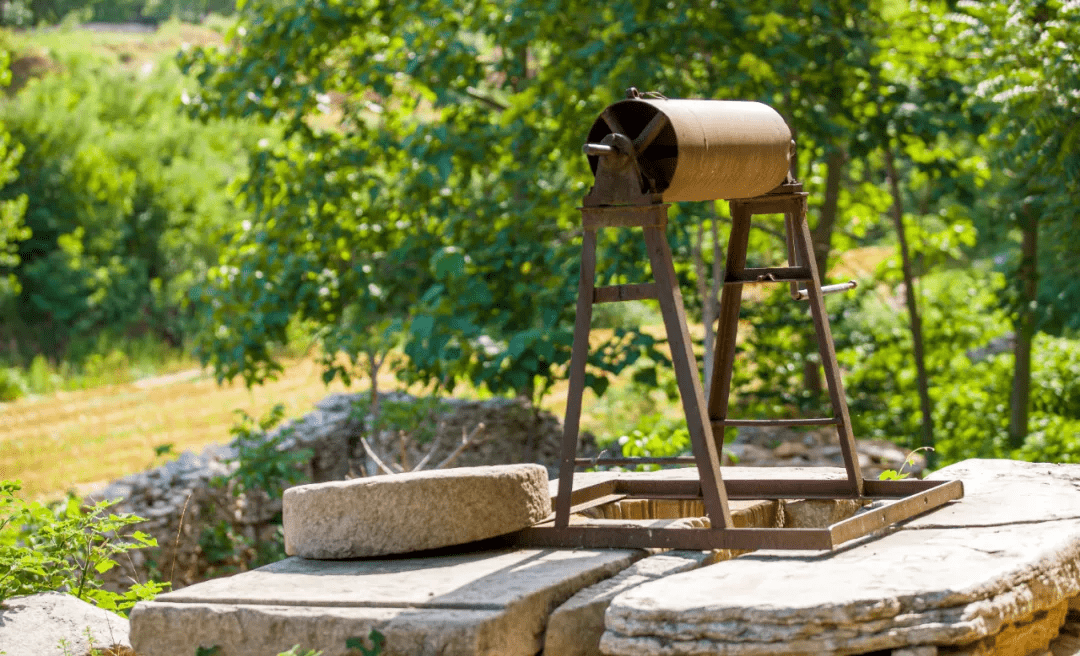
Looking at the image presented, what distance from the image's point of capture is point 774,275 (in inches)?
156

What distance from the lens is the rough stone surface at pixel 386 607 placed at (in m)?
2.86

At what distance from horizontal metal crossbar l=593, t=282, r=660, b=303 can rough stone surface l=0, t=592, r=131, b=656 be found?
197cm

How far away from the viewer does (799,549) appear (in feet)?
10.8

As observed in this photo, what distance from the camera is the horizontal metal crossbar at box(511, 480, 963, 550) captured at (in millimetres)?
3297

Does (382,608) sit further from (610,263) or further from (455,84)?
(455,84)

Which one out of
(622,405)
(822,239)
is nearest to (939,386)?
(822,239)

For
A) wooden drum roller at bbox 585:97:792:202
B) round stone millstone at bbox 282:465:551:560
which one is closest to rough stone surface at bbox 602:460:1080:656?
round stone millstone at bbox 282:465:551:560

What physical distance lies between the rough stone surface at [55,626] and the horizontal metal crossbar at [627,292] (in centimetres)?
197

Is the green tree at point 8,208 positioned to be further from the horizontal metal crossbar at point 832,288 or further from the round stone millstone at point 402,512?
the horizontal metal crossbar at point 832,288

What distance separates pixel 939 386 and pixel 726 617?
8.16 metres

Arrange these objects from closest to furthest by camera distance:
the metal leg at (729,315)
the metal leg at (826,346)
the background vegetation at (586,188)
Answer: the metal leg at (826,346) < the metal leg at (729,315) < the background vegetation at (586,188)

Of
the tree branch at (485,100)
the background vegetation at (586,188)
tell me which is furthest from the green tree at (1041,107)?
the tree branch at (485,100)

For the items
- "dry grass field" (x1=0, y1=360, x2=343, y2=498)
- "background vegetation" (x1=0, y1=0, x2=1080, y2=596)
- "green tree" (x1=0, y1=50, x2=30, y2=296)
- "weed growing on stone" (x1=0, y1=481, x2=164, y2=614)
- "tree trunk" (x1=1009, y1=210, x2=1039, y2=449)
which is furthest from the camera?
"green tree" (x1=0, y1=50, x2=30, y2=296)

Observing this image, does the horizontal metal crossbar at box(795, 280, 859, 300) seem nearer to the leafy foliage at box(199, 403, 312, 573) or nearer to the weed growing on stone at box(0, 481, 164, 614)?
the weed growing on stone at box(0, 481, 164, 614)
